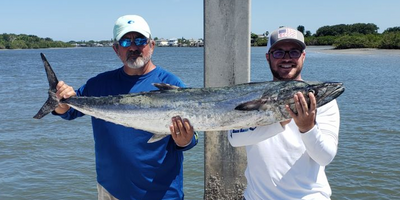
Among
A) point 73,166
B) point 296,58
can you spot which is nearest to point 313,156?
point 296,58

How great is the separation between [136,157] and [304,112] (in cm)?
155

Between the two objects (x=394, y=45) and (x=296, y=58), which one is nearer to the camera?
(x=296, y=58)

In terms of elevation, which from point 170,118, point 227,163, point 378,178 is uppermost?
point 170,118

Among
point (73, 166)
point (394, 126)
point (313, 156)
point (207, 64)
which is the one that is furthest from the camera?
point (394, 126)

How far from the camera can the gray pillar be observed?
455cm

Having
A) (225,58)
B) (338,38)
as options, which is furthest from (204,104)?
(338,38)

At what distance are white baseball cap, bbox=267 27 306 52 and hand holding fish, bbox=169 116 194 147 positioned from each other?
2.98 ft

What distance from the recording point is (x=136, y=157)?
133 inches

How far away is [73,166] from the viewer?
9117 mm

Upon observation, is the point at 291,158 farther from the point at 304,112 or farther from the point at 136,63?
the point at 136,63

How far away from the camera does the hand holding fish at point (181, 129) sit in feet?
10.3

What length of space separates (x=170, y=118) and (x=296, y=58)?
112 centimetres

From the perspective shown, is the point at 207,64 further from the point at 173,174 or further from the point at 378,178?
the point at 378,178

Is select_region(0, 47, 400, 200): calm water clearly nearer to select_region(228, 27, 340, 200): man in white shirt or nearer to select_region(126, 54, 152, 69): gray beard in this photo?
select_region(126, 54, 152, 69): gray beard
